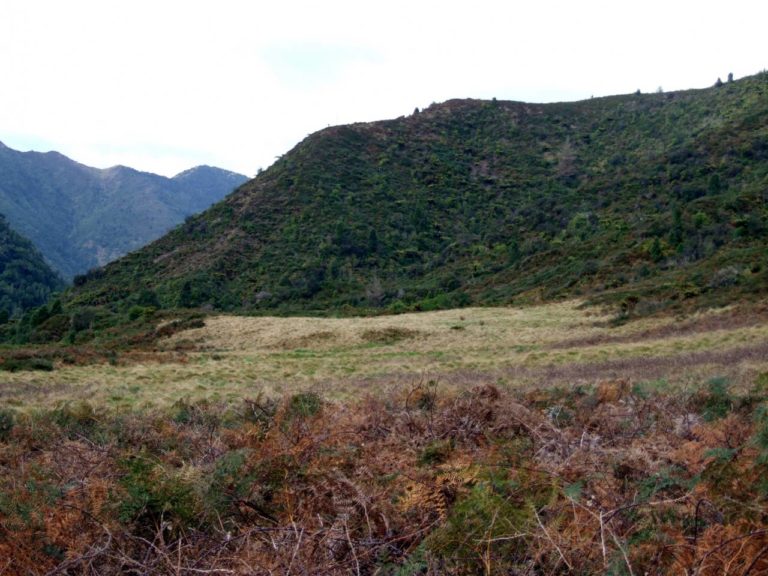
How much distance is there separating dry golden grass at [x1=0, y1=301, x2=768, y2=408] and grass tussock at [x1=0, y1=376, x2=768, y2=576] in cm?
363

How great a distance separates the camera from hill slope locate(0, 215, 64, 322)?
72688mm

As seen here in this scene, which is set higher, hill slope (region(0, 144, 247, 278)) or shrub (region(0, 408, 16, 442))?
hill slope (region(0, 144, 247, 278))

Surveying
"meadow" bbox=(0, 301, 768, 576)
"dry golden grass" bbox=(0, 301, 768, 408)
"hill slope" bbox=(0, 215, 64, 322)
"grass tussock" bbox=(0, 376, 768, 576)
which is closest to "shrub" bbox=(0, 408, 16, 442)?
"meadow" bbox=(0, 301, 768, 576)

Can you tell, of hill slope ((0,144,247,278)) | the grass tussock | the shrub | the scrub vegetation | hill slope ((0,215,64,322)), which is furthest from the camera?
hill slope ((0,144,247,278))

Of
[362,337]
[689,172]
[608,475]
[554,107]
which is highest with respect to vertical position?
[554,107]

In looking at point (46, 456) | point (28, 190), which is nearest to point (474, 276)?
point (46, 456)

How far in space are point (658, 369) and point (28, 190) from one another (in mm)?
205464

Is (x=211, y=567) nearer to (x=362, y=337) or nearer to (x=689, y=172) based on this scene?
(x=362, y=337)

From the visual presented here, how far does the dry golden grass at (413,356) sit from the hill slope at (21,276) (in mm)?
52910

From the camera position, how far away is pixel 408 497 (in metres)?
3.86

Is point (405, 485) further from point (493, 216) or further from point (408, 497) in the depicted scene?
point (493, 216)

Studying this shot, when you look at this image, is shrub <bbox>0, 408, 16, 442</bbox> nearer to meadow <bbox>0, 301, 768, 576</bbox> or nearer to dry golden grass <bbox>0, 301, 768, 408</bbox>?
meadow <bbox>0, 301, 768, 576</bbox>

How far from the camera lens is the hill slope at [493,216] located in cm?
3466

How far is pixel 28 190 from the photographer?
182500 millimetres
